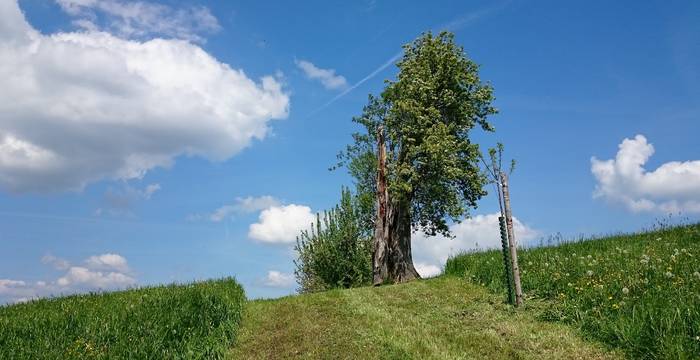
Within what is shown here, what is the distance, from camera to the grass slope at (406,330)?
11.6 m

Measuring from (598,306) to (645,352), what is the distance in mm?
2766

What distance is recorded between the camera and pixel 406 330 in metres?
13.6

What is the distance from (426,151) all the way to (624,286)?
12.3 meters

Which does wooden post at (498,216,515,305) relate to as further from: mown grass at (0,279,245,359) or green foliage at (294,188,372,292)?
green foliage at (294,188,372,292)

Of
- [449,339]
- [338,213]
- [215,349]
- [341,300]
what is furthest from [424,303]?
[338,213]

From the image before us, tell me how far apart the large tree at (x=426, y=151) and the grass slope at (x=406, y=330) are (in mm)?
6652

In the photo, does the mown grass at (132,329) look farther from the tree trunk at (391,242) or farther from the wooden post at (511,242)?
the tree trunk at (391,242)

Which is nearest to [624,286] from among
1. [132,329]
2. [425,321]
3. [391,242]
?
[425,321]

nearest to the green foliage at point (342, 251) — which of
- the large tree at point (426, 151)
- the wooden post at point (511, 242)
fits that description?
the large tree at point (426, 151)

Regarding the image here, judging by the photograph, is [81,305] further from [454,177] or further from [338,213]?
[338,213]

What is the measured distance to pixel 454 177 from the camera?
84.4ft

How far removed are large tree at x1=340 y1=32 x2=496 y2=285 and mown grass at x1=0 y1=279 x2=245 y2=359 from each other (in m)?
11.1

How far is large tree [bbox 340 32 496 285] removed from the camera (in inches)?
1017

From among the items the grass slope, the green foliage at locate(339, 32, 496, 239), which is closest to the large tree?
the green foliage at locate(339, 32, 496, 239)
